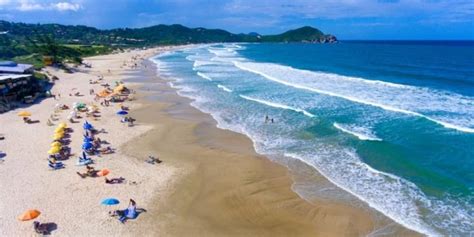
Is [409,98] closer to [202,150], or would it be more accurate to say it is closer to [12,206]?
[202,150]

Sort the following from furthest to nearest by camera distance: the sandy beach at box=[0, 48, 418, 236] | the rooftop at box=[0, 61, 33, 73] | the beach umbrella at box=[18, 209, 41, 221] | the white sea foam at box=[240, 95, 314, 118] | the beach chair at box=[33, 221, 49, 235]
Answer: the rooftop at box=[0, 61, 33, 73] → the white sea foam at box=[240, 95, 314, 118] → the beach umbrella at box=[18, 209, 41, 221] → the sandy beach at box=[0, 48, 418, 236] → the beach chair at box=[33, 221, 49, 235]

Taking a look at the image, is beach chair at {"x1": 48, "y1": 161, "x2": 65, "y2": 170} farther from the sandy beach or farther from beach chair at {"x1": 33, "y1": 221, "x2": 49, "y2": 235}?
beach chair at {"x1": 33, "y1": 221, "x2": 49, "y2": 235}

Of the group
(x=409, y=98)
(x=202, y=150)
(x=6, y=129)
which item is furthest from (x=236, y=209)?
(x=409, y=98)

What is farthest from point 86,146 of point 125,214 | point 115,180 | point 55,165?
point 125,214

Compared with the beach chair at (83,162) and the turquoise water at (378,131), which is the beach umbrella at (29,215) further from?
the turquoise water at (378,131)

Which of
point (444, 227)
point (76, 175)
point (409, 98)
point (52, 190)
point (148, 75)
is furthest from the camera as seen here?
point (148, 75)

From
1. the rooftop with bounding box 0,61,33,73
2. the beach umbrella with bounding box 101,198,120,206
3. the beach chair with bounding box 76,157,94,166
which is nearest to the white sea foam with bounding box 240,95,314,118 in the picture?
the beach chair with bounding box 76,157,94,166
